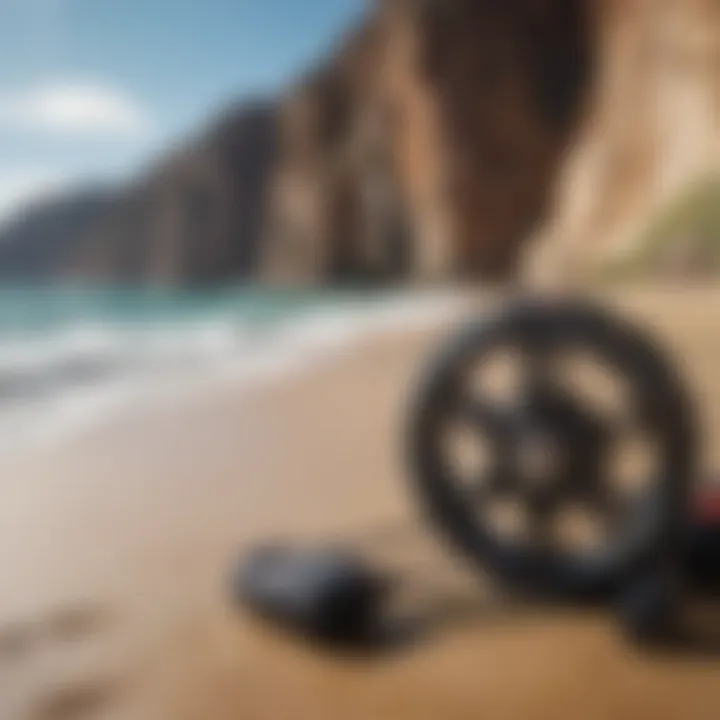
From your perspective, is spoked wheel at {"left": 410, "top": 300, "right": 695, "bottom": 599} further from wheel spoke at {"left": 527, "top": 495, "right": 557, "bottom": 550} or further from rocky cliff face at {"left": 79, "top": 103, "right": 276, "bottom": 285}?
rocky cliff face at {"left": 79, "top": 103, "right": 276, "bottom": 285}

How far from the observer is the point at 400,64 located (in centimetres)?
90

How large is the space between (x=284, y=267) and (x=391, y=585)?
34 cm

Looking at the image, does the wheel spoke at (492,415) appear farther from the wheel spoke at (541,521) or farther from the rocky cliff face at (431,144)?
the rocky cliff face at (431,144)

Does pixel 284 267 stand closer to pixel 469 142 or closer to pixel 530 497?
pixel 469 142

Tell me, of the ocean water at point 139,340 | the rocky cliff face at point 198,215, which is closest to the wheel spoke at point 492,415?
→ the ocean water at point 139,340

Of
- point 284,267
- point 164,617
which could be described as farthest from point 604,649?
point 284,267

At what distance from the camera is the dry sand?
676mm

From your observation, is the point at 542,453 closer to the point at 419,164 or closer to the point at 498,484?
the point at 498,484

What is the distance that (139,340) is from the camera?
90 centimetres

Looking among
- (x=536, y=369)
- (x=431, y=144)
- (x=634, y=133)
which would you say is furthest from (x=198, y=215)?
(x=634, y=133)

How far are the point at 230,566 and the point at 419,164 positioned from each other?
45 cm

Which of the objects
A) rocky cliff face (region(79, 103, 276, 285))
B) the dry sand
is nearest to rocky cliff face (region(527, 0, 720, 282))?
the dry sand

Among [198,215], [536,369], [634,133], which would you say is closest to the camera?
[536,369]

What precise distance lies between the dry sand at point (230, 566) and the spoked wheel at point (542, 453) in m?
0.04
